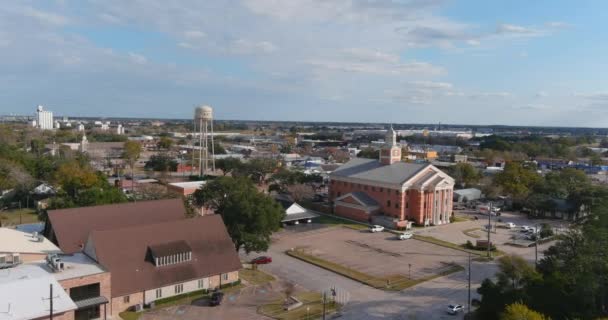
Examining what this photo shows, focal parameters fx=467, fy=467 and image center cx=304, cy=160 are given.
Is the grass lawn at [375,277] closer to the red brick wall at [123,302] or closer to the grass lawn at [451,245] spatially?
the grass lawn at [451,245]

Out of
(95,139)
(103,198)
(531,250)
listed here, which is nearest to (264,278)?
(103,198)

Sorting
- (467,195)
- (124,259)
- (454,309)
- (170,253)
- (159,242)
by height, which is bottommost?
(454,309)

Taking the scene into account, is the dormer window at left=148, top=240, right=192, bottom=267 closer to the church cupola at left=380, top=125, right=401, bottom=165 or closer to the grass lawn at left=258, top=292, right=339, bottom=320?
the grass lawn at left=258, top=292, right=339, bottom=320

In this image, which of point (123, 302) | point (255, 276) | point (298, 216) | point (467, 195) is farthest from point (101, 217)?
point (467, 195)

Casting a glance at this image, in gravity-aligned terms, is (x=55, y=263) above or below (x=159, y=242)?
below

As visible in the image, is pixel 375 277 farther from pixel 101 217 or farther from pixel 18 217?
pixel 18 217

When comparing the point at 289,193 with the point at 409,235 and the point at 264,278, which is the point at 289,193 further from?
the point at 264,278

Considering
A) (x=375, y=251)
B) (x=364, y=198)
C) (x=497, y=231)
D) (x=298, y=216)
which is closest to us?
(x=375, y=251)
